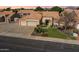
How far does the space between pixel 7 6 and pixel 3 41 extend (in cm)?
70

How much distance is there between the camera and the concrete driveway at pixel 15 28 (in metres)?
4.26

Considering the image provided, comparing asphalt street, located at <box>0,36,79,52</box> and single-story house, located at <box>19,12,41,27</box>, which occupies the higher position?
single-story house, located at <box>19,12,41,27</box>

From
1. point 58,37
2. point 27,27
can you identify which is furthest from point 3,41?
point 58,37

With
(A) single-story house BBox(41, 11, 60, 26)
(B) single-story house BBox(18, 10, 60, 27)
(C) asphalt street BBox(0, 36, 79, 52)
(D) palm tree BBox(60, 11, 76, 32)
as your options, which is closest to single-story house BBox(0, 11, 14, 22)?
(B) single-story house BBox(18, 10, 60, 27)

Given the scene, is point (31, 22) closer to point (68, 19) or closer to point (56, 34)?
point (56, 34)

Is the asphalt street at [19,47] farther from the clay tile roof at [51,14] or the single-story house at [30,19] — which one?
the clay tile roof at [51,14]

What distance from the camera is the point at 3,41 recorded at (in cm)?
425

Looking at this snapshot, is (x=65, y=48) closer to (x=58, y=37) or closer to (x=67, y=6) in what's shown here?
(x=58, y=37)

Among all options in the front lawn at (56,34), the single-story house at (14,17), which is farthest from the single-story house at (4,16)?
the front lawn at (56,34)

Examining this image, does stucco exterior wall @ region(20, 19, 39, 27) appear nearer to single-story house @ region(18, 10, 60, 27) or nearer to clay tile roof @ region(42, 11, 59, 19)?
single-story house @ region(18, 10, 60, 27)

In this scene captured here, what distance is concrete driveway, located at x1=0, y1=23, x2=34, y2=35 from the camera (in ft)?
14.0

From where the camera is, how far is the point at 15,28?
14.1ft

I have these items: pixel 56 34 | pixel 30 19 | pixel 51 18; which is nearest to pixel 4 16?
pixel 30 19
